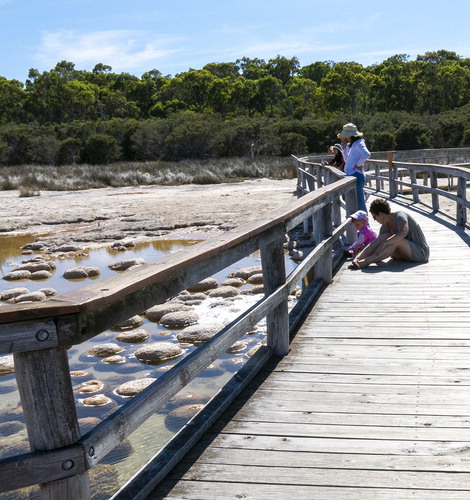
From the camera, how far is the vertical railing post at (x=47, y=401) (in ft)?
6.94

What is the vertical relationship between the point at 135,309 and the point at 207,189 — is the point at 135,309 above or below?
above

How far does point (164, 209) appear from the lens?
24.8 m

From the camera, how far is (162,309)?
10344 mm

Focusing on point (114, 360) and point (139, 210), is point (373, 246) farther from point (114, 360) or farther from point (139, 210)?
point (139, 210)

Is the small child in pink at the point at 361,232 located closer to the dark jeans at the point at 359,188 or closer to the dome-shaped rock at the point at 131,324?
the dark jeans at the point at 359,188

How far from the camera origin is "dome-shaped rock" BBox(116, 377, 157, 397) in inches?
270

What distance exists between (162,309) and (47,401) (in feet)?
27.0

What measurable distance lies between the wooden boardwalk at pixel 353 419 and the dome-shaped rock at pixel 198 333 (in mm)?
2966

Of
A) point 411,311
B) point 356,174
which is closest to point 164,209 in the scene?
point 356,174

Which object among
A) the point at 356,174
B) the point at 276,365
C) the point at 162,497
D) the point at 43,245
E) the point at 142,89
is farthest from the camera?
the point at 142,89

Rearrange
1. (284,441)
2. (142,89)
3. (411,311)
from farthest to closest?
(142,89) → (411,311) → (284,441)

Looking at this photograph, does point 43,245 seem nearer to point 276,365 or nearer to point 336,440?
point 276,365

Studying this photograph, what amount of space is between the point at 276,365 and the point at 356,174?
558cm

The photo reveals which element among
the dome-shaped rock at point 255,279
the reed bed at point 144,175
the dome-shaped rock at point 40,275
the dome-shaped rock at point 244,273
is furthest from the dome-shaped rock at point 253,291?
the reed bed at point 144,175
